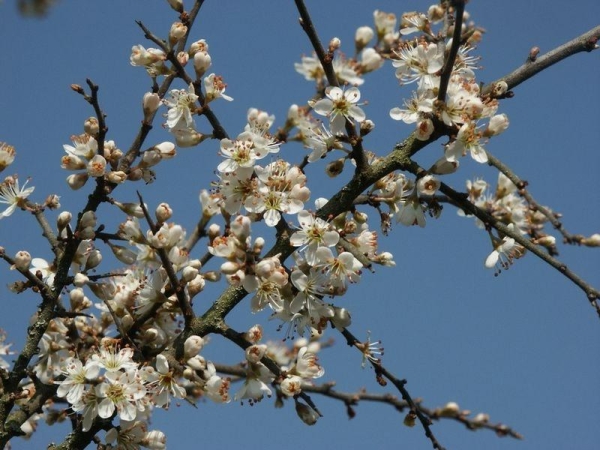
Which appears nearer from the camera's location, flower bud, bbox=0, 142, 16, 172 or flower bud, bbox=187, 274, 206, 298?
flower bud, bbox=187, 274, 206, 298

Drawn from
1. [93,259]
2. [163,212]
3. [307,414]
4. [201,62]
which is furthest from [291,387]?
[201,62]

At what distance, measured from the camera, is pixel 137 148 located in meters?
3.13

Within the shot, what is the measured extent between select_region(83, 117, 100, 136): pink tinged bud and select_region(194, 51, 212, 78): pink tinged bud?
467mm

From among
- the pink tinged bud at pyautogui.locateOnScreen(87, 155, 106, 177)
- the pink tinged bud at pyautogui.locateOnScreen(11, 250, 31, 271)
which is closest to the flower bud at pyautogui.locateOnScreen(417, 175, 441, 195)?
the pink tinged bud at pyautogui.locateOnScreen(87, 155, 106, 177)

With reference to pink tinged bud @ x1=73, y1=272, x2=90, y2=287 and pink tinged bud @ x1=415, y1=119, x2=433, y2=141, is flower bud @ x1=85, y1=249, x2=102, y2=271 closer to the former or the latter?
pink tinged bud @ x1=73, y1=272, x2=90, y2=287

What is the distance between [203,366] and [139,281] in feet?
2.55

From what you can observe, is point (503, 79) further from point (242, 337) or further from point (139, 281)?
point (139, 281)

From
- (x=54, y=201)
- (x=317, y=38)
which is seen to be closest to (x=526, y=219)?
(x=317, y=38)

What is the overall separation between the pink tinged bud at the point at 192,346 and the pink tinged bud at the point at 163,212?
0.51m

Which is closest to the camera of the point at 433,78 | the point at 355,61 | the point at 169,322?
the point at 433,78

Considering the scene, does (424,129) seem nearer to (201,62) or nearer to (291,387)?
(201,62)

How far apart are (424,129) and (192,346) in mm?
1229

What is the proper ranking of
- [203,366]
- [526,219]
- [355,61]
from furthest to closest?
1. [526,219]
2. [355,61]
3. [203,366]

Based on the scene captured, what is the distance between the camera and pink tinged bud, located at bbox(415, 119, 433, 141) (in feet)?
9.59
